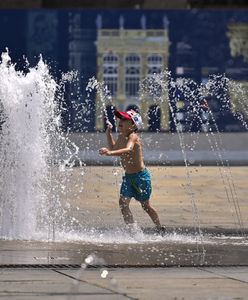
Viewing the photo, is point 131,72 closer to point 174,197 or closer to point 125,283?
point 174,197

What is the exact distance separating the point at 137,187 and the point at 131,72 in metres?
67.8

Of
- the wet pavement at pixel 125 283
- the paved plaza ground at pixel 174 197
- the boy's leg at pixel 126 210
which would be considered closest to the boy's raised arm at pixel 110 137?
the boy's leg at pixel 126 210

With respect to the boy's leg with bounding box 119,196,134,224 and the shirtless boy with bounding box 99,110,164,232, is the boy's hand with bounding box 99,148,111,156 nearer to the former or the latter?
the shirtless boy with bounding box 99,110,164,232

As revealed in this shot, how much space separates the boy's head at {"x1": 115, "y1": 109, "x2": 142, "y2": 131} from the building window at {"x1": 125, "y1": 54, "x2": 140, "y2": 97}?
6633 cm

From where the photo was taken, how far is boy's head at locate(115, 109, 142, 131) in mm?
11852

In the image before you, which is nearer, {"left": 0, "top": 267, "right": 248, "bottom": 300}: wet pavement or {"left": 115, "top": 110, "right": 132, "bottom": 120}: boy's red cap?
{"left": 0, "top": 267, "right": 248, "bottom": 300}: wet pavement

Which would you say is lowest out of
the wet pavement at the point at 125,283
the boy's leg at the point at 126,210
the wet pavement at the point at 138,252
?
the wet pavement at the point at 125,283

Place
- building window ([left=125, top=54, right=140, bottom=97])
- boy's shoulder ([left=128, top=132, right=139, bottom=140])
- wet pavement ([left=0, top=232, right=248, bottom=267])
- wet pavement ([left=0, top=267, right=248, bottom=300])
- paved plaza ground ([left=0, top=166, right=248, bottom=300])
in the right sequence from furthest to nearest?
1. building window ([left=125, top=54, right=140, bottom=97])
2. boy's shoulder ([left=128, top=132, right=139, bottom=140])
3. wet pavement ([left=0, top=232, right=248, bottom=267])
4. paved plaza ground ([left=0, top=166, right=248, bottom=300])
5. wet pavement ([left=0, top=267, right=248, bottom=300])

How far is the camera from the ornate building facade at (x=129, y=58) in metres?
74.9

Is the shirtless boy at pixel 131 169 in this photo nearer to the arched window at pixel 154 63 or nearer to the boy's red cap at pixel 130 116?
the boy's red cap at pixel 130 116

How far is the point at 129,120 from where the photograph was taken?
11906 millimetres

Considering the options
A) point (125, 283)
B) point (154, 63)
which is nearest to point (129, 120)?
point (125, 283)

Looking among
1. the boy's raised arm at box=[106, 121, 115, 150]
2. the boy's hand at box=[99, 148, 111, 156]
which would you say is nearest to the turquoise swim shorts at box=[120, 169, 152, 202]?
the boy's raised arm at box=[106, 121, 115, 150]

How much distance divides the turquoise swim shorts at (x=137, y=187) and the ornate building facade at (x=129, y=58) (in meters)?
59.1
